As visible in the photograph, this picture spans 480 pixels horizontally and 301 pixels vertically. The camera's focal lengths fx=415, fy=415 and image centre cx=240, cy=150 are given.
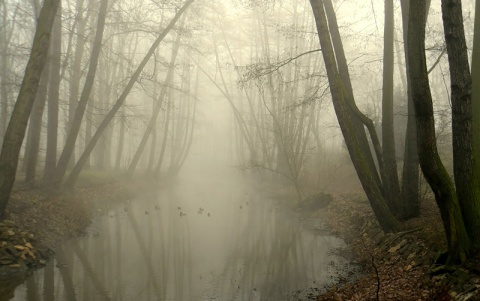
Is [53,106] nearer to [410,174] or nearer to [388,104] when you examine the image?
[388,104]

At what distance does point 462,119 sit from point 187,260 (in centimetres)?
696

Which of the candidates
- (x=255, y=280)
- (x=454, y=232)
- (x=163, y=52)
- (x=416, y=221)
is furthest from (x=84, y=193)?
(x=163, y=52)

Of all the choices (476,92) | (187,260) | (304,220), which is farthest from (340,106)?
(304,220)

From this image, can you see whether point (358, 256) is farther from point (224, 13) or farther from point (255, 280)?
point (224, 13)

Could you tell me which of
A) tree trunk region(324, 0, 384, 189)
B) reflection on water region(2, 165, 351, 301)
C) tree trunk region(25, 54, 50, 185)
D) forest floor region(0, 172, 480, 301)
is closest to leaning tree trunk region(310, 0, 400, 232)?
tree trunk region(324, 0, 384, 189)

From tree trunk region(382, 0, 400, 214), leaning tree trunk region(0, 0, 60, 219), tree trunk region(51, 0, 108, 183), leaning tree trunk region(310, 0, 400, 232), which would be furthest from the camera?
tree trunk region(51, 0, 108, 183)

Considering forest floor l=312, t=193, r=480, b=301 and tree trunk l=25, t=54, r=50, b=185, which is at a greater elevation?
tree trunk l=25, t=54, r=50, b=185

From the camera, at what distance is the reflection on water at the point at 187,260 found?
7949 millimetres

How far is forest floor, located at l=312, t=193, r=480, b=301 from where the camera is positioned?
611 cm

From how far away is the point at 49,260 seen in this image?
9086mm

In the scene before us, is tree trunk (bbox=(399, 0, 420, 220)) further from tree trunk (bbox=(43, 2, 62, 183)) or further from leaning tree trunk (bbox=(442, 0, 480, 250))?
tree trunk (bbox=(43, 2, 62, 183))

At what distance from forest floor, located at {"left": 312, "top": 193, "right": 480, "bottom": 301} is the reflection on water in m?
0.77

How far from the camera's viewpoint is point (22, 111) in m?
9.62

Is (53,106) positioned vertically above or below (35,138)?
above
